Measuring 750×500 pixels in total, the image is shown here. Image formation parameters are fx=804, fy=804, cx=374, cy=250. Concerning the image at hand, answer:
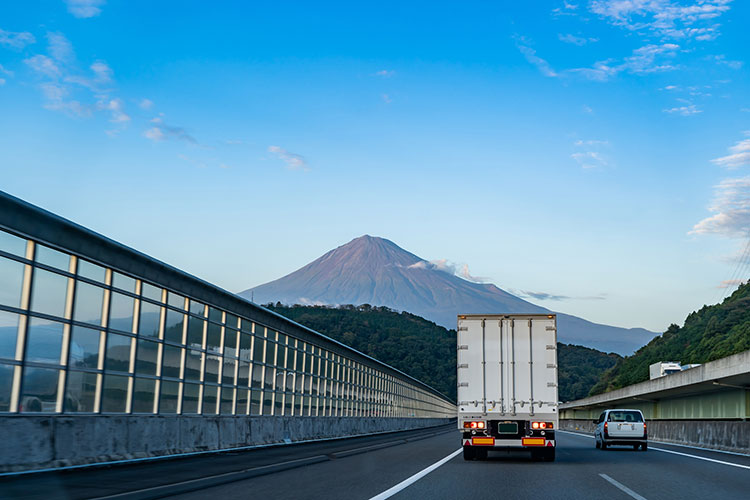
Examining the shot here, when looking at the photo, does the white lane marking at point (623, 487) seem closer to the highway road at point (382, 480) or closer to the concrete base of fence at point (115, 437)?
the highway road at point (382, 480)

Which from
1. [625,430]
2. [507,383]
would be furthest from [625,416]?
[507,383]

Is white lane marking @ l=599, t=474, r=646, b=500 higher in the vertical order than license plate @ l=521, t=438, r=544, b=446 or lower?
lower

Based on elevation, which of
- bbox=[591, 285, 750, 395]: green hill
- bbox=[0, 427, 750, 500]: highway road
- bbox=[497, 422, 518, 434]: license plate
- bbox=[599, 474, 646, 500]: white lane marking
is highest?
bbox=[591, 285, 750, 395]: green hill

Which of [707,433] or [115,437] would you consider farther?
[707,433]

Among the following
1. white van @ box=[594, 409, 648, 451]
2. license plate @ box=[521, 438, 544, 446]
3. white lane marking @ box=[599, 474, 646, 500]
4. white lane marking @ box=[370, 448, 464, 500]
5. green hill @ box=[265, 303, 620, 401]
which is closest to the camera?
white lane marking @ box=[370, 448, 464, 500]

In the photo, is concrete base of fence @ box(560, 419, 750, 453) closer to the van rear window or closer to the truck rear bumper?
the van rear window

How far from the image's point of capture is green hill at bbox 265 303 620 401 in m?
148

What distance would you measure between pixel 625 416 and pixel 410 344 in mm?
133317

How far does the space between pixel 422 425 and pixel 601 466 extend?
234ft

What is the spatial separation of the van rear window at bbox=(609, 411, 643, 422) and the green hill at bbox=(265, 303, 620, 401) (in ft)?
352

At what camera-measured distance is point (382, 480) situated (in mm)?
13844

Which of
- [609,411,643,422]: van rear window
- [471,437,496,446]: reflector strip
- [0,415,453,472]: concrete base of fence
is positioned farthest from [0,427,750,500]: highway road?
[609,411,643,422]: van rear window

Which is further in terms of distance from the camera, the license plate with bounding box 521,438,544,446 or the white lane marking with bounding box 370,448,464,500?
the license plate with bounding box 521,438,544,446

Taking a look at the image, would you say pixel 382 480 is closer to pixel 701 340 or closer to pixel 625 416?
pixel 625 416
